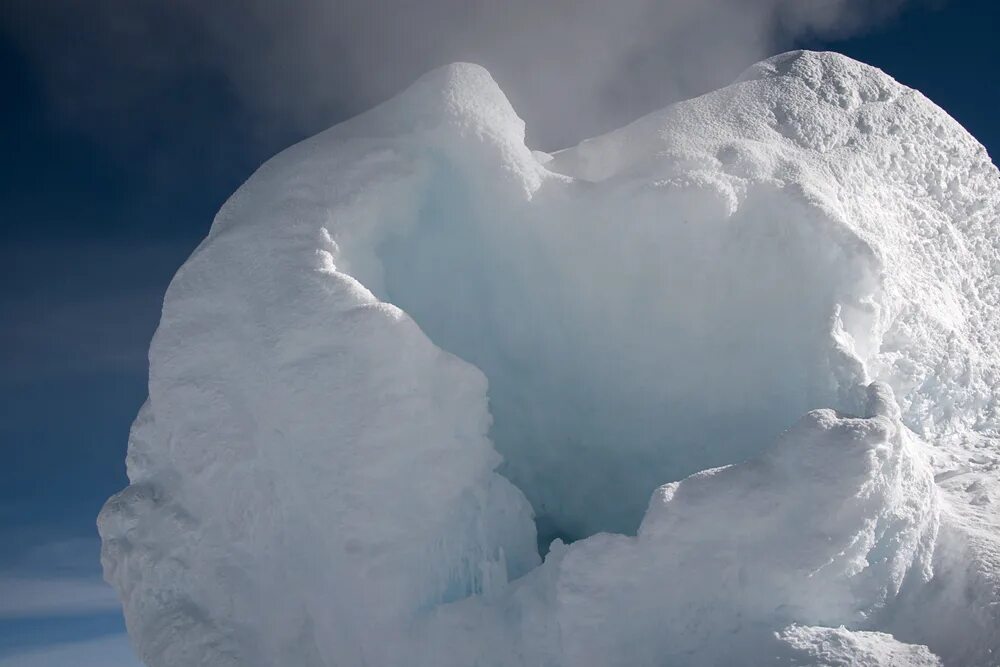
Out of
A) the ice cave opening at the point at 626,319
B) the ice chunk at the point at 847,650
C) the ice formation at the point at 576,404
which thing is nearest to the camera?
the ice chunk at the point at 847,650

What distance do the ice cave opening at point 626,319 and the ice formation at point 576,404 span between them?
0.03 meters

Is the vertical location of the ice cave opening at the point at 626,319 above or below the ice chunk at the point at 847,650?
above

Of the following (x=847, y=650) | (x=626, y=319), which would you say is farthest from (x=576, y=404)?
(x=847, y=650)

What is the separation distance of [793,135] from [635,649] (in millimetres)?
6443

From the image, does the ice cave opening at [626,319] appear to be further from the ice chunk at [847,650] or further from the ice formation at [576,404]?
the ice chunk at [847,650]

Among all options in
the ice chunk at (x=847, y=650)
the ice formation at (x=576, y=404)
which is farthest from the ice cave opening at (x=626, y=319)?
the ice chunk at (x=847, y=650)

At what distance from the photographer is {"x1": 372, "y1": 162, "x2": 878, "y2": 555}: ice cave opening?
29.3ft

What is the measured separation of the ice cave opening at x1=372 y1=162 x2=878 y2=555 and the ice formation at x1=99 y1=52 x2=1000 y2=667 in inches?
1.2

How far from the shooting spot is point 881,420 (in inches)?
274

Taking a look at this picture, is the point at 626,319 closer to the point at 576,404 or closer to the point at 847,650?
the point at 576,404

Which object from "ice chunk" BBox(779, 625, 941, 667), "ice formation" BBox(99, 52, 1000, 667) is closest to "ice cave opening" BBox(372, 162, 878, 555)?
"ice formation" BBox(99, 52, 1000, 667)

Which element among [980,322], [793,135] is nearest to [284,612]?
[793,135]

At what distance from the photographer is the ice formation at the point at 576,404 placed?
6891mm

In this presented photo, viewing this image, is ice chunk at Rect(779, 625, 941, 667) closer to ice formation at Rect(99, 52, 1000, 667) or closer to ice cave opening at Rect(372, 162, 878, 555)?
ice formation at Rect(99, 52, 1000, 667)
